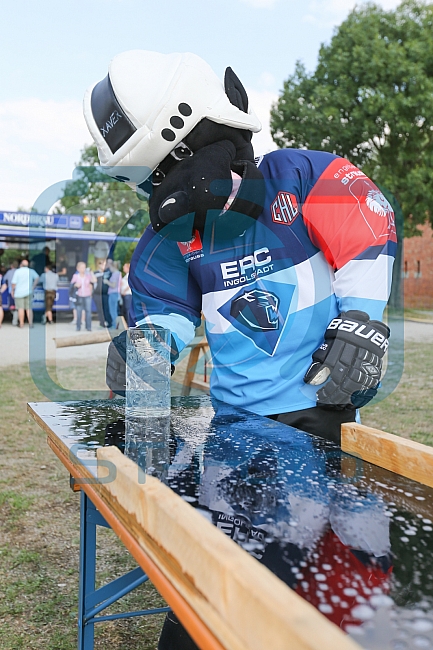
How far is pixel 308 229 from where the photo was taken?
74.9 inches

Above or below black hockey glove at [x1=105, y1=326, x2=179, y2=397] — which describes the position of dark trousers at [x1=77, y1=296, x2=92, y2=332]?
below

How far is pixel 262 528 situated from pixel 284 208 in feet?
3.84

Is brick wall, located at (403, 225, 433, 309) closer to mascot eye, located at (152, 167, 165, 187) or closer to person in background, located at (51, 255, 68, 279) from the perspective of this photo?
person in background, located at (51, 255, 68, 279)

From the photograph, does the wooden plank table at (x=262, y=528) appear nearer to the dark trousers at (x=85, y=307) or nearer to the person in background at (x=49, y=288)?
the dark trousers at (x=85, y=307)

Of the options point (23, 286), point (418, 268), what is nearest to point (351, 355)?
point (23, 286)

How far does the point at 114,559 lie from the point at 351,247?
7.11 feet

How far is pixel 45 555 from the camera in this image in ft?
10.3

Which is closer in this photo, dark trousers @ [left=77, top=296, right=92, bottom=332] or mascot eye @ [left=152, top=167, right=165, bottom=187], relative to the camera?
mascot eye @ [left=152, top=167, right=165, bottom=187]

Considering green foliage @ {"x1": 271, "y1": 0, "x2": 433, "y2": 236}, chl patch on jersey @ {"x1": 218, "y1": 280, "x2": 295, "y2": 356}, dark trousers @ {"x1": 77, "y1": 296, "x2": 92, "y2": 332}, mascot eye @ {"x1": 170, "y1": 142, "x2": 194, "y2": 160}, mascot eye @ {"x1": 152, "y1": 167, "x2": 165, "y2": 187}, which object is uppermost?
green foliage @ {"x1": 271, "y1": 0, "x2": 433, "y2": 236}

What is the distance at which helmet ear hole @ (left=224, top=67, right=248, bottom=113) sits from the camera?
195cm

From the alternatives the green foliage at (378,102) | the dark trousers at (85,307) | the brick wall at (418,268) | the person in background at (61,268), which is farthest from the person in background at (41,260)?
the brick wall at (418,268)

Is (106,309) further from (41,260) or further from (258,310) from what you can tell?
(258,310)

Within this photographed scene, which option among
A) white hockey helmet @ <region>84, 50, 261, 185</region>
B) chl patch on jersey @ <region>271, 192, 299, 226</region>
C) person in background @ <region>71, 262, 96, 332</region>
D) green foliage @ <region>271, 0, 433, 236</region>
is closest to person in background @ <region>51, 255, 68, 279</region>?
person in background @ <region>71, 262, 96, 332</region>

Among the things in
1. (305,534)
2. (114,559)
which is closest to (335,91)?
(114,559)
